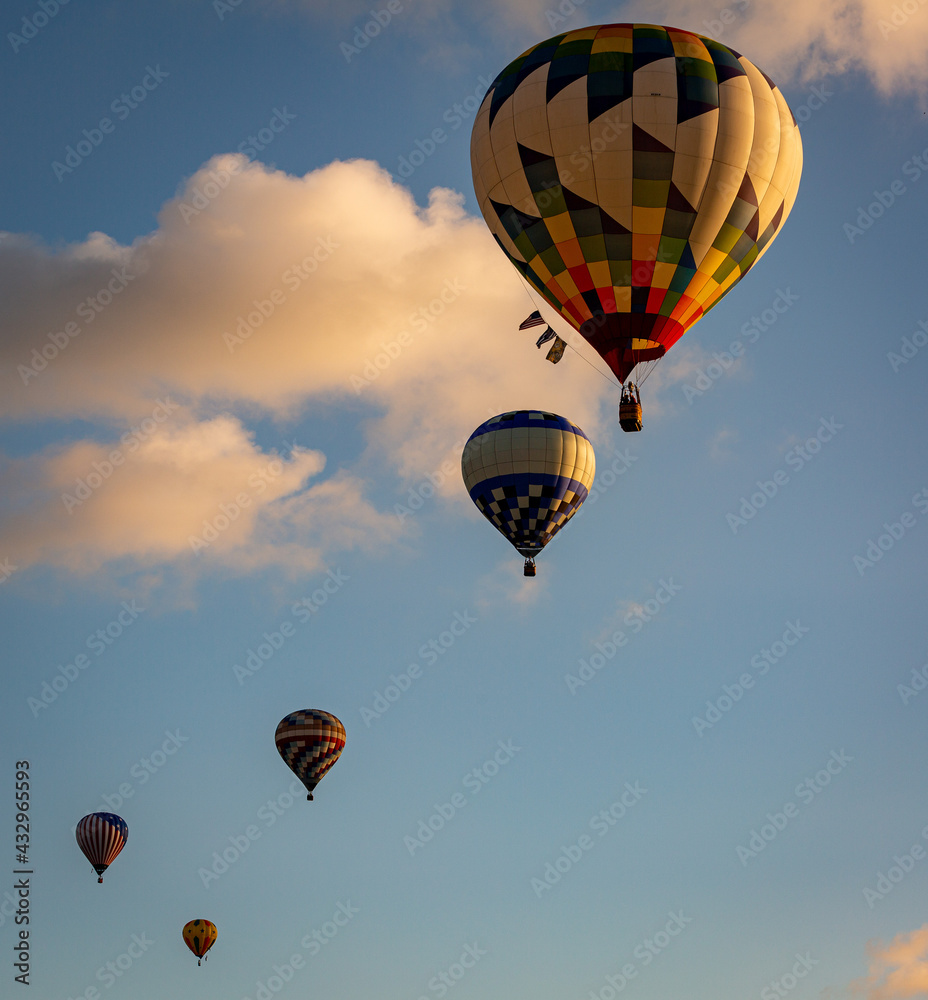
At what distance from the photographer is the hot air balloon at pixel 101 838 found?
5894 cm

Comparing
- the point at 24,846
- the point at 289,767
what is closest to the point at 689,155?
the point at 24,846

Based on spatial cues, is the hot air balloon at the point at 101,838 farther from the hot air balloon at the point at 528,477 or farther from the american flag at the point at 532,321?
the american flag at the point at 532,321

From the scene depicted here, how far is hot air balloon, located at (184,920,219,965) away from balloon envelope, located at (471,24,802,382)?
33.1 meters

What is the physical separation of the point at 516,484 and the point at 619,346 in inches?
434

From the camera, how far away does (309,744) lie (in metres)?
57.1

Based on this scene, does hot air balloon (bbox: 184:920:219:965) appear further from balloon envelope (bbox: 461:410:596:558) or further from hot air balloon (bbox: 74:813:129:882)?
balloon envelope (bbox: 461:410:596:558)

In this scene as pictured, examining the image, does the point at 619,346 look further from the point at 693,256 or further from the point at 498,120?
the point at 498,120

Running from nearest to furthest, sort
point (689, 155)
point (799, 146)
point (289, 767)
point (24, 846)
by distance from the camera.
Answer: point (689, 155), point (799, 146), point (24, 846), point (289, 767)

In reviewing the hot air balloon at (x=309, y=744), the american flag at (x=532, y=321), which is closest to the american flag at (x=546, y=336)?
the american flag at (x=532, y=321)

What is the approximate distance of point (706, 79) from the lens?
34.9 metres

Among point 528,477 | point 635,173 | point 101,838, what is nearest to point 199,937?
point 101,838

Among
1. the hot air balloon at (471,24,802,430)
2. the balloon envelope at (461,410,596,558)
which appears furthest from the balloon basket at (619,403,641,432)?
the balloon envelope at (461,410,596,558)

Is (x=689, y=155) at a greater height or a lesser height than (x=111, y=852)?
lesser

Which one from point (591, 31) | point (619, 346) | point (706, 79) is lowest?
point (619, 346)
